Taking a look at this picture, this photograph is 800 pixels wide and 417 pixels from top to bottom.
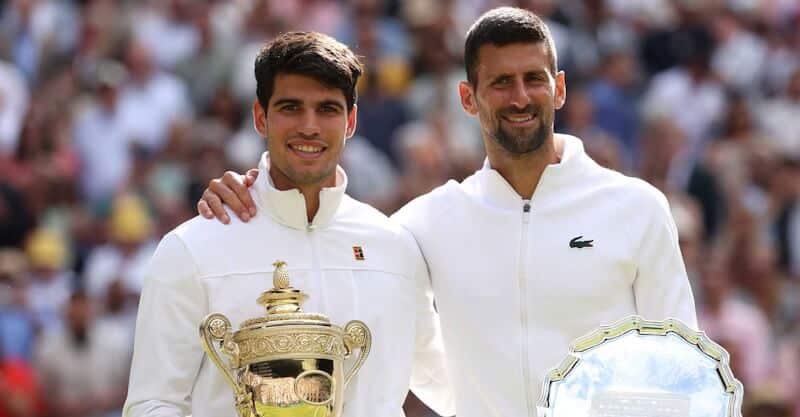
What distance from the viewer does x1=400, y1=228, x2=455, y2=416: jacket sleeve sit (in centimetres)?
551

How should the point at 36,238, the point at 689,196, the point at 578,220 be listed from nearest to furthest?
the point at 578,220, the point at 36,238, the point at 689,196

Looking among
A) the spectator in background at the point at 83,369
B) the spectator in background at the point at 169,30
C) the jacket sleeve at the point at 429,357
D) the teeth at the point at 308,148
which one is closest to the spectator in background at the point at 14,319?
the spectator in background at the point at 83,369

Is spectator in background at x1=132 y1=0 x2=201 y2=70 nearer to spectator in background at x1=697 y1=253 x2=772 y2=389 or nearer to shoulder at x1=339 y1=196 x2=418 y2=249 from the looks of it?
spectator in background at x1=697 y1=253 x2=772 y2=389

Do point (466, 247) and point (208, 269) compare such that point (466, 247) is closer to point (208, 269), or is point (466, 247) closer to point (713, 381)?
point (208, 269)

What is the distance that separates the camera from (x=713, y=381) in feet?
13.8

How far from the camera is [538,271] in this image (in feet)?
17.6

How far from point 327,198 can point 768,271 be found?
5.82 metres

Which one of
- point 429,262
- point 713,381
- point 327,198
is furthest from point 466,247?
point 713,381

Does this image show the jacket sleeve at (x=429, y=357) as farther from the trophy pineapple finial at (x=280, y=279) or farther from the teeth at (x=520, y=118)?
the trophy pineapple finial at (x=280, y=279)

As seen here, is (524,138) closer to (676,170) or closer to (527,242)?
(527,242)

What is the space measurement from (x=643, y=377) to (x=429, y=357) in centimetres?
145

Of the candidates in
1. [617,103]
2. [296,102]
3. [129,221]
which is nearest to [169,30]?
[129,221]

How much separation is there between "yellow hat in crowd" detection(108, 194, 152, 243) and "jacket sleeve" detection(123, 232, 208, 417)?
523 cm

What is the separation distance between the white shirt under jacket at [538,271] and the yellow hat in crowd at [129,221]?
4837mm
